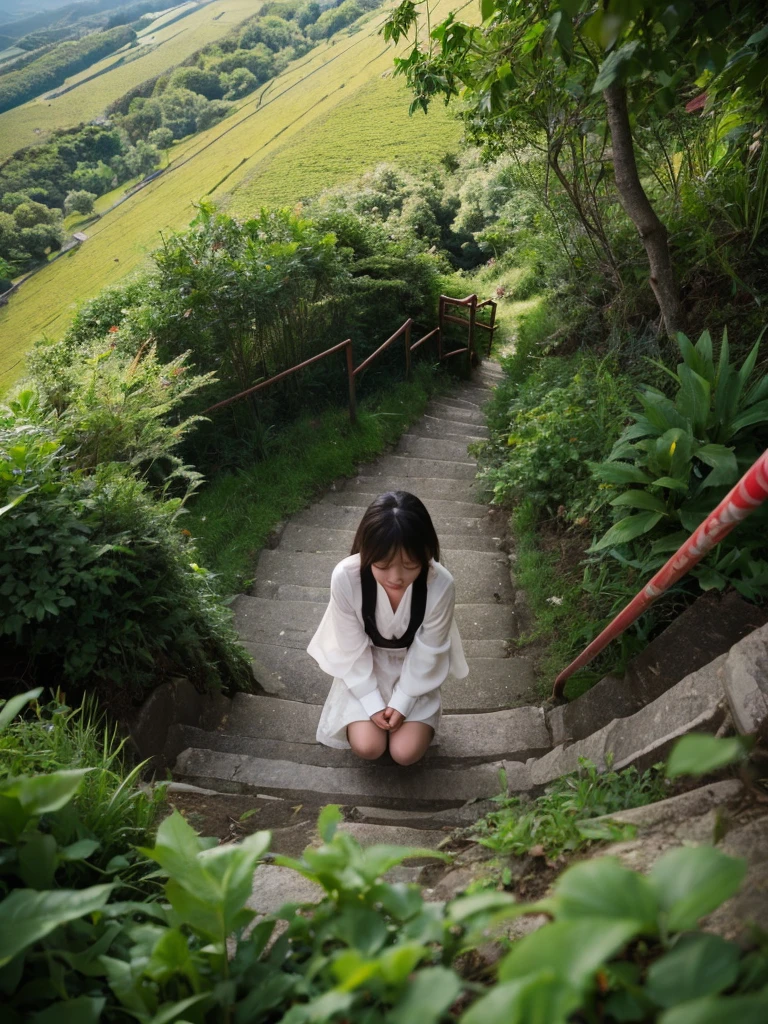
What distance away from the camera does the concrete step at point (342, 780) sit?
228 cm

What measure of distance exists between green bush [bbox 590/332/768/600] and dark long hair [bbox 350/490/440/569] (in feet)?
2.70

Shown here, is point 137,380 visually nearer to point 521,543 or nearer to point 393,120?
point 521,543

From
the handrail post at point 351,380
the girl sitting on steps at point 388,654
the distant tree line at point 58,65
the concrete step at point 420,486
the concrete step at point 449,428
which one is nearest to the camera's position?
the girl sitting on steps at point 388,654

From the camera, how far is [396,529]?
203 centimetres

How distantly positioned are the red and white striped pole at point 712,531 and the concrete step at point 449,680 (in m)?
0.92

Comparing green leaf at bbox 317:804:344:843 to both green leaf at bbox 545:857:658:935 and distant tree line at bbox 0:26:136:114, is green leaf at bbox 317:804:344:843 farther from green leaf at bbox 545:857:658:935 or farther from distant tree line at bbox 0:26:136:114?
distant tree line at bbox 0:26:136:114

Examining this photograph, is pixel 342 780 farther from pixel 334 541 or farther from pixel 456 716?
pixel 334 541

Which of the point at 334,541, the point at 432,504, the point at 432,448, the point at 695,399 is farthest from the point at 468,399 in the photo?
the point at 695,399

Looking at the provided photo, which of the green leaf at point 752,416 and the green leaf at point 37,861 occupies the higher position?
the green leaf at point 37,861

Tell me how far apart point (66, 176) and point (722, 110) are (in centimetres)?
1585

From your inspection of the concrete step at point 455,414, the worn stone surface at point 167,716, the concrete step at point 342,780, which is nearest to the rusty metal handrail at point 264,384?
the concrete step at point 455,414

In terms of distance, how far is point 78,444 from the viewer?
2910 mm

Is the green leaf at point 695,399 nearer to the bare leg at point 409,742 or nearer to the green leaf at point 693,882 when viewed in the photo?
the bare leg at point 409,742

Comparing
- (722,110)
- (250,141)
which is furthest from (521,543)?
(250,141)
